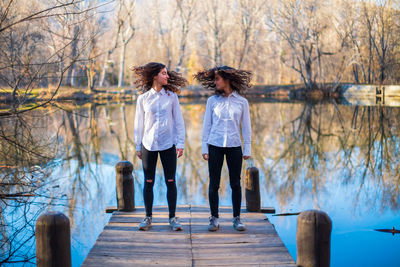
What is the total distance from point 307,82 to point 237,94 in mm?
33410

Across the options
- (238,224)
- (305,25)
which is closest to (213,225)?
(238,224)

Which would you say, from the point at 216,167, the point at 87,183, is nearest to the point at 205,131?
the point at 216,167

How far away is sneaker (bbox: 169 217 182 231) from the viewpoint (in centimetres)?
491

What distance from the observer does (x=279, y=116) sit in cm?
2242

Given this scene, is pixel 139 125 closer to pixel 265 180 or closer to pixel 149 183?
pixel 149 183

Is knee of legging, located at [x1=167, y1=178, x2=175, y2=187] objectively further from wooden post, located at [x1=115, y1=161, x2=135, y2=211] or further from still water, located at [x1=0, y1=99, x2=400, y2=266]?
still water, located at [x1=0, y1=99, x2=400, y2=266]

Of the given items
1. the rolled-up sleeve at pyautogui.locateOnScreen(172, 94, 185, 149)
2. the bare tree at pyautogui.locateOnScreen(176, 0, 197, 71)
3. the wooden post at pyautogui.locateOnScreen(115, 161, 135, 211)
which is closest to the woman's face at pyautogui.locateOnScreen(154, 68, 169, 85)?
the rolled-up sleeve at pyautogui.locateOnScreen(172, 94, 185, 149)

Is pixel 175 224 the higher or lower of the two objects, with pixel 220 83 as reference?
lower

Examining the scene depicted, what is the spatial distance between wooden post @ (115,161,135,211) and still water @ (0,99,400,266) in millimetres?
855

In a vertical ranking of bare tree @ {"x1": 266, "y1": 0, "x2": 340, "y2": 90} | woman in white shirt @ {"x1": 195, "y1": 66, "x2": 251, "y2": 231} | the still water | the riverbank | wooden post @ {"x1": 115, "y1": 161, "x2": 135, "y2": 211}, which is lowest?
the still water

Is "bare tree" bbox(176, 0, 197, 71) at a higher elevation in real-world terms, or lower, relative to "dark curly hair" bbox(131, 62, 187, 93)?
higher

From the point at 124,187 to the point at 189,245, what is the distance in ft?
5.00

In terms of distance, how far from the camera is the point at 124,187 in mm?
5664

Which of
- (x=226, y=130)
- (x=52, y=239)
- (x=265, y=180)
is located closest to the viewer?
(x=52, y=239)
